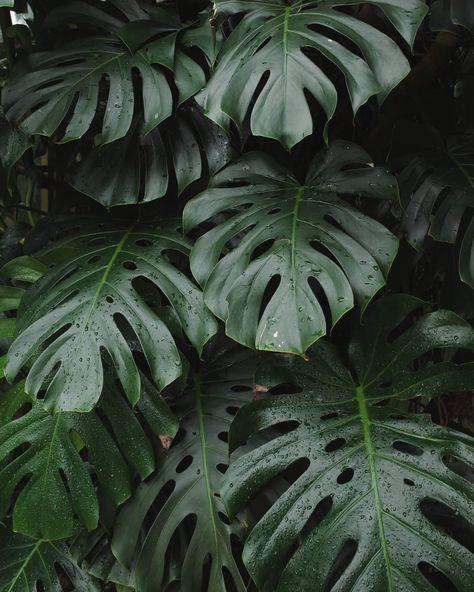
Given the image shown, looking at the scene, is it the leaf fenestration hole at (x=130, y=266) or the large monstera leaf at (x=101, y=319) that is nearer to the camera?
the large monstera leaf at (x=101, y=319)

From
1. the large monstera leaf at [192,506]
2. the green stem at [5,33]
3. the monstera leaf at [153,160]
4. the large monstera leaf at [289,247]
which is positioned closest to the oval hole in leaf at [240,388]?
the large monstera leaf at [192,506]

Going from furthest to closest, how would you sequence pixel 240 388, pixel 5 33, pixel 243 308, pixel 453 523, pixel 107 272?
pixel 5 33
pixel 240 388
pixel 107 272
pixel 453 523
pixel 243 308

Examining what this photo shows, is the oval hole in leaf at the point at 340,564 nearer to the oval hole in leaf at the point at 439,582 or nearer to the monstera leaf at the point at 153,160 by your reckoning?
the oval hole in leaf at the point at 439,582

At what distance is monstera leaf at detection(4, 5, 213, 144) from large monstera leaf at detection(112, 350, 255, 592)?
0.44 meters

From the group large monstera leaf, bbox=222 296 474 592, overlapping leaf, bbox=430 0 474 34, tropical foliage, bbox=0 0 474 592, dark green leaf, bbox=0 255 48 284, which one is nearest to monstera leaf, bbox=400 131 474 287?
tropical foliage, bbox=0 0 474 592

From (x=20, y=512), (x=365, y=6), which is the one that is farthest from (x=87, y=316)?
(x=365, y=6)

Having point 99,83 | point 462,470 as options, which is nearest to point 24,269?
point 99,83

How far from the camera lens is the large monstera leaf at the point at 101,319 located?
0.96 metres

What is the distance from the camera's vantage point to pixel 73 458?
1077 mm

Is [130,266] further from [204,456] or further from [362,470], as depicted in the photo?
[362,470]

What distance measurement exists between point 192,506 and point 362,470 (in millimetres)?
272

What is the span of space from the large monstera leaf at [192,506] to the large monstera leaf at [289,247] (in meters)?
0.25

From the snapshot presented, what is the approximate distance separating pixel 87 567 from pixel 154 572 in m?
0.16

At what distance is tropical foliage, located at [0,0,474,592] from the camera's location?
0.92 meters
